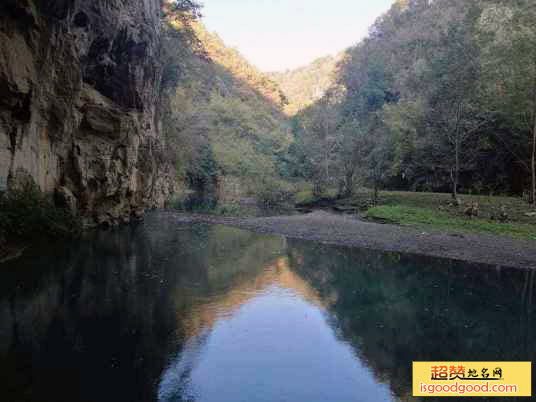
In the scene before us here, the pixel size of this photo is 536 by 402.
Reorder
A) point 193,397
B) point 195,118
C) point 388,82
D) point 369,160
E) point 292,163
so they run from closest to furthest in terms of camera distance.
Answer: point 193,397, point 369,160, point 195,118, point 388,82, point 292,163

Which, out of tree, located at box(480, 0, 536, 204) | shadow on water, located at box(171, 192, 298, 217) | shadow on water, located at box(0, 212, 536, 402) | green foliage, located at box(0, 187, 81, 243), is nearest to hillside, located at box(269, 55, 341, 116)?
shadow on water, located at box(171, 192, 298, 217)

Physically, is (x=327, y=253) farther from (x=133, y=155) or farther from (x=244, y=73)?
(x=244, y=73)

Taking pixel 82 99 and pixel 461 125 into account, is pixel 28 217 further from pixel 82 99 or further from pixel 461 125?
pixel 461 125

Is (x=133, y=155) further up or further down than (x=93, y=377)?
further up

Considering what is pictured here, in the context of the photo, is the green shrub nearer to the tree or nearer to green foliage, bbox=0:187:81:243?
the tree

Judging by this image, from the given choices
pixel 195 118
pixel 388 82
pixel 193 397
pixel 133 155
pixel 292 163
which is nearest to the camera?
pixel 193 397

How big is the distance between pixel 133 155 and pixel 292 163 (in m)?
52.3

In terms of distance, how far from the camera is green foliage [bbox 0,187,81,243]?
50.4ft

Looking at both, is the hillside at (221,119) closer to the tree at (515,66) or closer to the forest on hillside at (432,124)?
the forest on hillside at (432,124)

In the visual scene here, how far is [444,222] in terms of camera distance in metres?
28.5

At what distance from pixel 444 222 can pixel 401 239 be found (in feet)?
18.4

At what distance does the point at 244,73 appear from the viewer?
148 m

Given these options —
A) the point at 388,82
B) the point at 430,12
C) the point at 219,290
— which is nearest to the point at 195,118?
the point at 388,82

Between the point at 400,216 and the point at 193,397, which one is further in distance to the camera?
the point at 400,216
